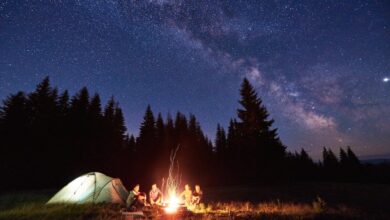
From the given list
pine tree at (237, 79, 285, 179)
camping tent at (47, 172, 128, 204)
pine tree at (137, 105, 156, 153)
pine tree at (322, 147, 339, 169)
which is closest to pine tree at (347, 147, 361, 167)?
pine tree at (322, 147, 339, 169)

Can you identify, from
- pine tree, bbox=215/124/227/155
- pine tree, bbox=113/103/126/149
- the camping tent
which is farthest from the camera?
pine tree, bbox=215/124/227/155

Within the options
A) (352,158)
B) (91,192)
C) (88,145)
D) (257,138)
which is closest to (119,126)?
(88,145)

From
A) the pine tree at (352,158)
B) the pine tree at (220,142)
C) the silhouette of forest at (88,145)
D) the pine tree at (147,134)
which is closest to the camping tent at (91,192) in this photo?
the silhouette of forest at (88,145)

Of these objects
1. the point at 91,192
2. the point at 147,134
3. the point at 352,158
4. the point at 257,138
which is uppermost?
the point at 147,134

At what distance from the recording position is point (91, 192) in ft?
45.5

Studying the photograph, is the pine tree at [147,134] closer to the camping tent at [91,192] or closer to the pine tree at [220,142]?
the pine tree at [220,142]

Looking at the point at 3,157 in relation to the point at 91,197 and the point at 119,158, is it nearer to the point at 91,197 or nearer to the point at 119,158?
the point at 119,158

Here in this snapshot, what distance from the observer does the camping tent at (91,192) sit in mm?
13624

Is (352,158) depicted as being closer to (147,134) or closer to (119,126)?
(147,134)

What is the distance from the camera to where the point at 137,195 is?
38.7ft

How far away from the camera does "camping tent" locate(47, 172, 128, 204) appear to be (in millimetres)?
13624

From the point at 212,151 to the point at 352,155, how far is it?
38387 millimetres

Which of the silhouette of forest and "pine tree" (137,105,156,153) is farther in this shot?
"pine tree" (137,105,156,153)

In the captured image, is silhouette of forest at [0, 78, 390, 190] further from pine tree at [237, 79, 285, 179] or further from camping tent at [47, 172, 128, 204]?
camping tent at [47, 172, 128, 204]
